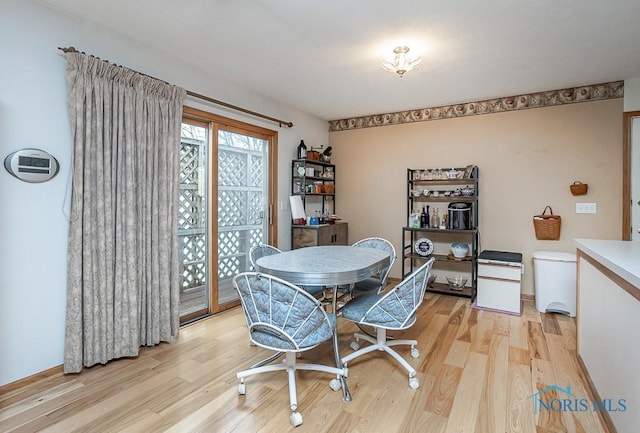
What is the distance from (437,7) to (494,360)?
2.54 m

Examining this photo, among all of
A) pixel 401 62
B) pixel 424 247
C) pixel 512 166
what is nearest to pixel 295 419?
pixel 401 62

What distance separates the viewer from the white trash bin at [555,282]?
3.45 metres

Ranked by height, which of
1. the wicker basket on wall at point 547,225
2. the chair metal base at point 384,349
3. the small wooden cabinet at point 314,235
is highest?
the wicker basket on wall at point 547,225

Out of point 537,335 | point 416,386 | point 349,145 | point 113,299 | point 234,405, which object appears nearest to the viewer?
point 234,405

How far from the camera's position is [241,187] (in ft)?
12.6

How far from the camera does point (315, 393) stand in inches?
81.0

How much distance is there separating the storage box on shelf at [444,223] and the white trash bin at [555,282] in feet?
2.22

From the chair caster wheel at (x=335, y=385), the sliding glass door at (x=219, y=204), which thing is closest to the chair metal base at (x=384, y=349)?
the chair caster wheel at (x=335, y=385)

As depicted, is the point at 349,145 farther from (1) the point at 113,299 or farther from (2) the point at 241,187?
(1) the point at 113,299

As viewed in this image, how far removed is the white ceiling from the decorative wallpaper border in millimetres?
153

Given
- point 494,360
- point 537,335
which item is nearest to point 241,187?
point 494,360

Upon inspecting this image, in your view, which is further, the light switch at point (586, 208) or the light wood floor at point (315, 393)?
the light switch at point (586, 208)

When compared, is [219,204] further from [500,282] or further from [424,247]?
[500,282]

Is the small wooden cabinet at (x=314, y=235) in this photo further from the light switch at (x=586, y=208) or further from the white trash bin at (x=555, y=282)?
the light switch at (x=586, y=208)
